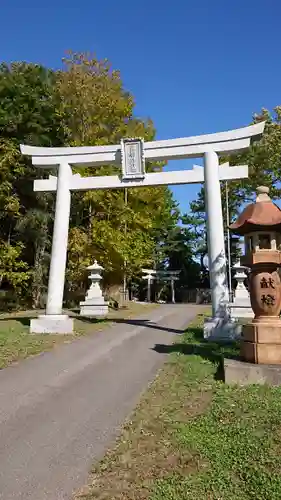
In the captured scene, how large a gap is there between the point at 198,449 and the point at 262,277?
3.28 metres

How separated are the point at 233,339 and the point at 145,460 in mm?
6708

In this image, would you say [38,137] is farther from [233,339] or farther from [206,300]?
[206,300]

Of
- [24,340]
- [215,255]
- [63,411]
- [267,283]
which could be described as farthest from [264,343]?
[24,340]

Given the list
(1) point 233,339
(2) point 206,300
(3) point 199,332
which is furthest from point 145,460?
(2) point 206,300

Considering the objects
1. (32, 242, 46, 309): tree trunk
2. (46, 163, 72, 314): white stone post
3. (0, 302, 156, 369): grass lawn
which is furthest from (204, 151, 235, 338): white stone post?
(32, 242, 46, 309): tree trunk

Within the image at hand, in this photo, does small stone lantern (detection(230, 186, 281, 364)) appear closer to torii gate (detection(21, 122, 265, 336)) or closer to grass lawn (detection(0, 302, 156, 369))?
torii gate (detection(21, 122, 265, 336))

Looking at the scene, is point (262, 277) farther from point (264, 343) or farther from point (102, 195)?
point (102, 195)

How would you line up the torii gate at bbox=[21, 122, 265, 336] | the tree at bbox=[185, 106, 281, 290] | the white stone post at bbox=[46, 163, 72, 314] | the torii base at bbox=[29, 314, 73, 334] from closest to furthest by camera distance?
the torii gate at bbox=[21, 122, 265, 336] → the torii base at bbox=[29, 314, 73, 334] → the white stone post at bbox=[46, 163, 72, 314] → the tree at bbox=[185, 106, 281, 290]

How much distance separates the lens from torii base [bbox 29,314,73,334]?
34.0 ft

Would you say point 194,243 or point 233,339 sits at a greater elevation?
point 194,243

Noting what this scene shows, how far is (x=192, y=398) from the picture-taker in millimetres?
4852

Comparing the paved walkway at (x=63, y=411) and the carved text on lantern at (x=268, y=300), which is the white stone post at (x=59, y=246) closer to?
the paved walkway at (x=63, y=411)

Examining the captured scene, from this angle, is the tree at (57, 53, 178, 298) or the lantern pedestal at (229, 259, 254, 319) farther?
the tree at (57, 53, 178, 298)

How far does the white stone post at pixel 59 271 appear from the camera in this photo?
10.4 meters
